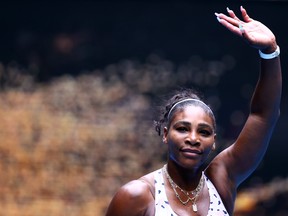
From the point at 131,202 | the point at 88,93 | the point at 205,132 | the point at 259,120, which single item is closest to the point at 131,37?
the point at 88,93

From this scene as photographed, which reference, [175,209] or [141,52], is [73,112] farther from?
[175,209]

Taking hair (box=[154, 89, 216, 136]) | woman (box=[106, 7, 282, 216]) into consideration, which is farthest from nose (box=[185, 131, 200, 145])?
hair (box=[154, 89, 216, 136])

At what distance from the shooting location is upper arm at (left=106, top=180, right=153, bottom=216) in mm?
3312

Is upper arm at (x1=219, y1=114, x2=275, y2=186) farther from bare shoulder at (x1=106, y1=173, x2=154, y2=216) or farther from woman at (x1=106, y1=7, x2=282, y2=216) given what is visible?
bare shoulder at (x1=106, y1=173, x2=154, y2=216)

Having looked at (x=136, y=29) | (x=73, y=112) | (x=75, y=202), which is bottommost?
(x=75, y=202)

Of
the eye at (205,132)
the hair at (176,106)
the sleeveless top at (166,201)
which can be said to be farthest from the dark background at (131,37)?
the eye at (205,132)

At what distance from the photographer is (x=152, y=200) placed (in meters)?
3.36

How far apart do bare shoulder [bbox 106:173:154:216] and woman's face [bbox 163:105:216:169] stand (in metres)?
0.20

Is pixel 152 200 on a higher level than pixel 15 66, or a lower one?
lower

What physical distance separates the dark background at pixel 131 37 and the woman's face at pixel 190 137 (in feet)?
9.30

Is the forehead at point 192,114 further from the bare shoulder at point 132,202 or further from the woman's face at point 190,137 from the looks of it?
the bare shoulder at point 132,202

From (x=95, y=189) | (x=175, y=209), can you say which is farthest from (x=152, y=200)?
(x=95, y=189)

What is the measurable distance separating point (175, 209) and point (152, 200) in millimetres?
108

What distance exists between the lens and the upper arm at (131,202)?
331 centimetres
